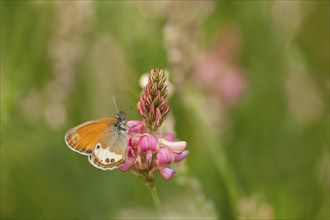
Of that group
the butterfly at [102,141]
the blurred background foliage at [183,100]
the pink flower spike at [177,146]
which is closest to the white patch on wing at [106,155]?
the butterfly at [102,141]

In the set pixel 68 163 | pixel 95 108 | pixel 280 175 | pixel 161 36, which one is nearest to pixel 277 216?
pixel 280 175

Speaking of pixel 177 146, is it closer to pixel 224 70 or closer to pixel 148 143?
pixel 148 143

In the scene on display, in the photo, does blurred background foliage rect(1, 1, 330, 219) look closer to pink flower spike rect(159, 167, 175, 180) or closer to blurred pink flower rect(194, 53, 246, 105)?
blurred pink flower rect(194, 53, 246, 105)

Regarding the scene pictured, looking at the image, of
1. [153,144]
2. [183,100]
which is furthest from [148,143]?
[183,100]

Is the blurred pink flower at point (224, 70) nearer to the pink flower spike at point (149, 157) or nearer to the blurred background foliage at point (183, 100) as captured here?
the blurred background foliage at point (183, 100)

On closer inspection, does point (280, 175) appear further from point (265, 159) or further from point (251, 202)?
point (251, 202)
